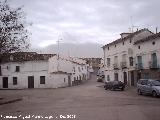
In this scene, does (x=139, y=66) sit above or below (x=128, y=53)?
below

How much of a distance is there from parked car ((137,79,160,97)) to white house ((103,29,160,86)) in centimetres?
954

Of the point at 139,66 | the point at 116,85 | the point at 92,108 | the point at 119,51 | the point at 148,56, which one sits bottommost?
the point at 92,108

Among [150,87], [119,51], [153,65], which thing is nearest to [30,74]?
[119,51]

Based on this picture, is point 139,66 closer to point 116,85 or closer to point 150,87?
point 116,85

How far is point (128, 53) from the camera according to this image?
47562 mm

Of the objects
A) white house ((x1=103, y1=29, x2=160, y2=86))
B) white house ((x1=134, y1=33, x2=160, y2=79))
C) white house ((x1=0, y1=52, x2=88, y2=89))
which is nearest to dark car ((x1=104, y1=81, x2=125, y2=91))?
white house ((x1=134, y1=33, x2=160, y2=79))

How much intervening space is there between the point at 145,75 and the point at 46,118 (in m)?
30.3

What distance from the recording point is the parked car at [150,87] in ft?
90.7

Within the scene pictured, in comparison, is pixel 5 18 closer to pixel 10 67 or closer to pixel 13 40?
pixel 13 40

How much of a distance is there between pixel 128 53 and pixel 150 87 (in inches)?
756

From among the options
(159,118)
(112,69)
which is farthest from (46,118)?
(112,69)

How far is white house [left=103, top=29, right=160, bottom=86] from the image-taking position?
42031 millimetres

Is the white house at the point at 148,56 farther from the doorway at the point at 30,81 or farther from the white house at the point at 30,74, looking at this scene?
the doorway at the point at 30,81

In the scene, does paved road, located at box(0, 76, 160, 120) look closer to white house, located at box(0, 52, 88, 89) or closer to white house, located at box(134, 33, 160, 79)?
white house, located at box(134, 33, 160, 79)
